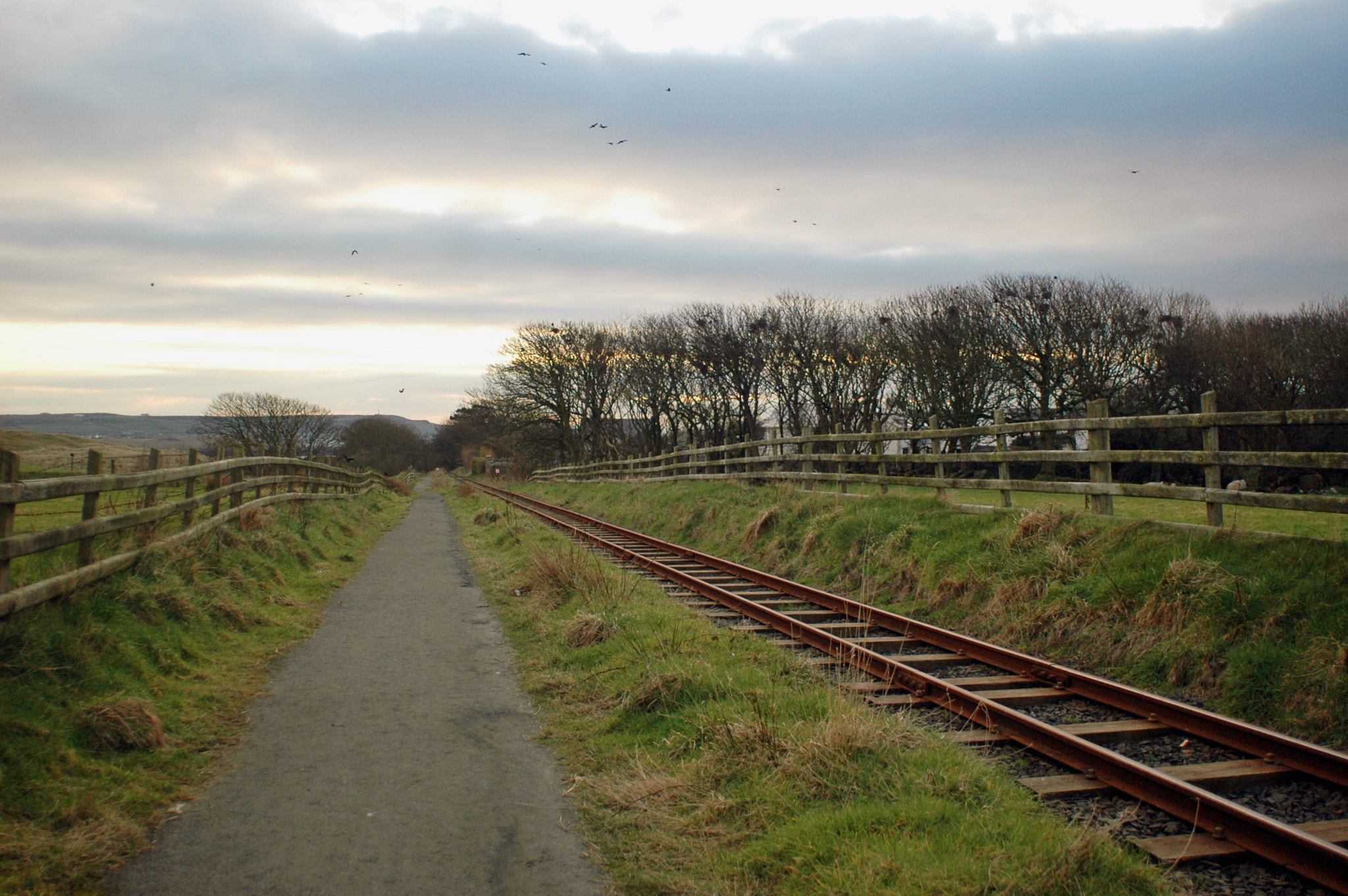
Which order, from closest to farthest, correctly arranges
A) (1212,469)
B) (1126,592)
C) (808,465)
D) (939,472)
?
(1126,592) < (1212,469) < (939,472) < (808,465)

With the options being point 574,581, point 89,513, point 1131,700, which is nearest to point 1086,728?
point 1131,700

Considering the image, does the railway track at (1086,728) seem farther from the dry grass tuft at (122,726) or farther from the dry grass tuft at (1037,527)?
the dry grass tuft at (122,726)

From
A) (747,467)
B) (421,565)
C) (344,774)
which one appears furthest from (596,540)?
(344,774)

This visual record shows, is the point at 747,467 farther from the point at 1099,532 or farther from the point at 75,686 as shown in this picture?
the point at 75,686

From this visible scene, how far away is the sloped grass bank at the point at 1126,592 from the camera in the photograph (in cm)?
556

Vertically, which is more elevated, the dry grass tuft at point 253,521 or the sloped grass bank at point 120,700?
the dry grass tuft at point 253,521

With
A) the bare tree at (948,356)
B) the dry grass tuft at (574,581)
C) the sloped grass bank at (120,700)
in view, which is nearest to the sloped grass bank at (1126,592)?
the dry grass tuft at (574,581)

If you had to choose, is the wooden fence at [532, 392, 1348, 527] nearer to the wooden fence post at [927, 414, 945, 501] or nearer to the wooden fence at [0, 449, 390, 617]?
the wooden fence post at [927, 414, 945, 501]

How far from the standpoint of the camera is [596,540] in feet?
51.5

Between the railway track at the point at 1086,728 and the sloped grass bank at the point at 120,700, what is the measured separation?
13.0 ft

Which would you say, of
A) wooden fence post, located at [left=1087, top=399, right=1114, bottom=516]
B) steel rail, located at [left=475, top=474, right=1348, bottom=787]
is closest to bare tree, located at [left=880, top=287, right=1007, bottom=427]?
wooden fence post, located at [left=1087, top=399, right=1114, bottom=516]

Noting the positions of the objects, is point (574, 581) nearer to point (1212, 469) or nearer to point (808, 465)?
point (1212, 469)

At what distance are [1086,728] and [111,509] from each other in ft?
27.2

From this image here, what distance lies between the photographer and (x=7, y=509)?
4992mm
